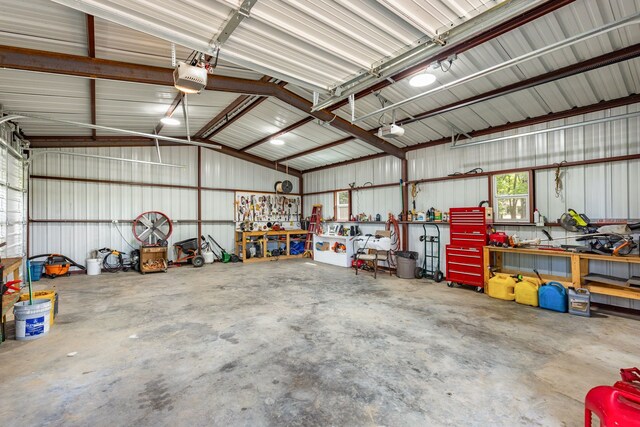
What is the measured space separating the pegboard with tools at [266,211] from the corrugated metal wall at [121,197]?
0.33 m

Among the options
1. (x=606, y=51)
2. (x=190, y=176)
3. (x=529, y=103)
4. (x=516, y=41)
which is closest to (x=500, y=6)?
(x=516, y=41)

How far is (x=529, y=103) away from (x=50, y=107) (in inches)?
326

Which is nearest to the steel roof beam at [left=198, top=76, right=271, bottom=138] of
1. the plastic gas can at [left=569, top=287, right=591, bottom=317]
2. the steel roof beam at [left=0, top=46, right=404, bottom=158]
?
the steel roof beam at [left=0, top=46, right=404, bottom=158]

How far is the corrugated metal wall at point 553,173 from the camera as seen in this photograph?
400cm

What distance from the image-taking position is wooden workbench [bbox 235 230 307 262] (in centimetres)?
855

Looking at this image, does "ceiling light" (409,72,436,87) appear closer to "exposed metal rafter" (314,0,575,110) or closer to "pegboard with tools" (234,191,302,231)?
"exposed metal rafter" (314,0,575,110)

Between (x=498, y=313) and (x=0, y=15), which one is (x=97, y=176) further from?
(x=498, y=313)

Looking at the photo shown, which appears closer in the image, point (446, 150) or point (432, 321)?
point (432, 321)

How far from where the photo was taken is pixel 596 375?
2.36 m

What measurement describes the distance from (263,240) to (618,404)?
8263mm

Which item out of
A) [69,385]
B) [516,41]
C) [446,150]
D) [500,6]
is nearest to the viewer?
[500,6]

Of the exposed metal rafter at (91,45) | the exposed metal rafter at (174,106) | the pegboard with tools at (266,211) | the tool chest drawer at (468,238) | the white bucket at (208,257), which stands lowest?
the white bucket at (208,257)

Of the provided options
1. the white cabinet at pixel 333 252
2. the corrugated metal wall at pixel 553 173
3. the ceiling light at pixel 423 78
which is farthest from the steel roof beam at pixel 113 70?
the white cabinet at pixel 333 252

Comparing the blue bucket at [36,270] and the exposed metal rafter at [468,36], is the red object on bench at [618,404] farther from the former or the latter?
the blue bucket at [36,270]
